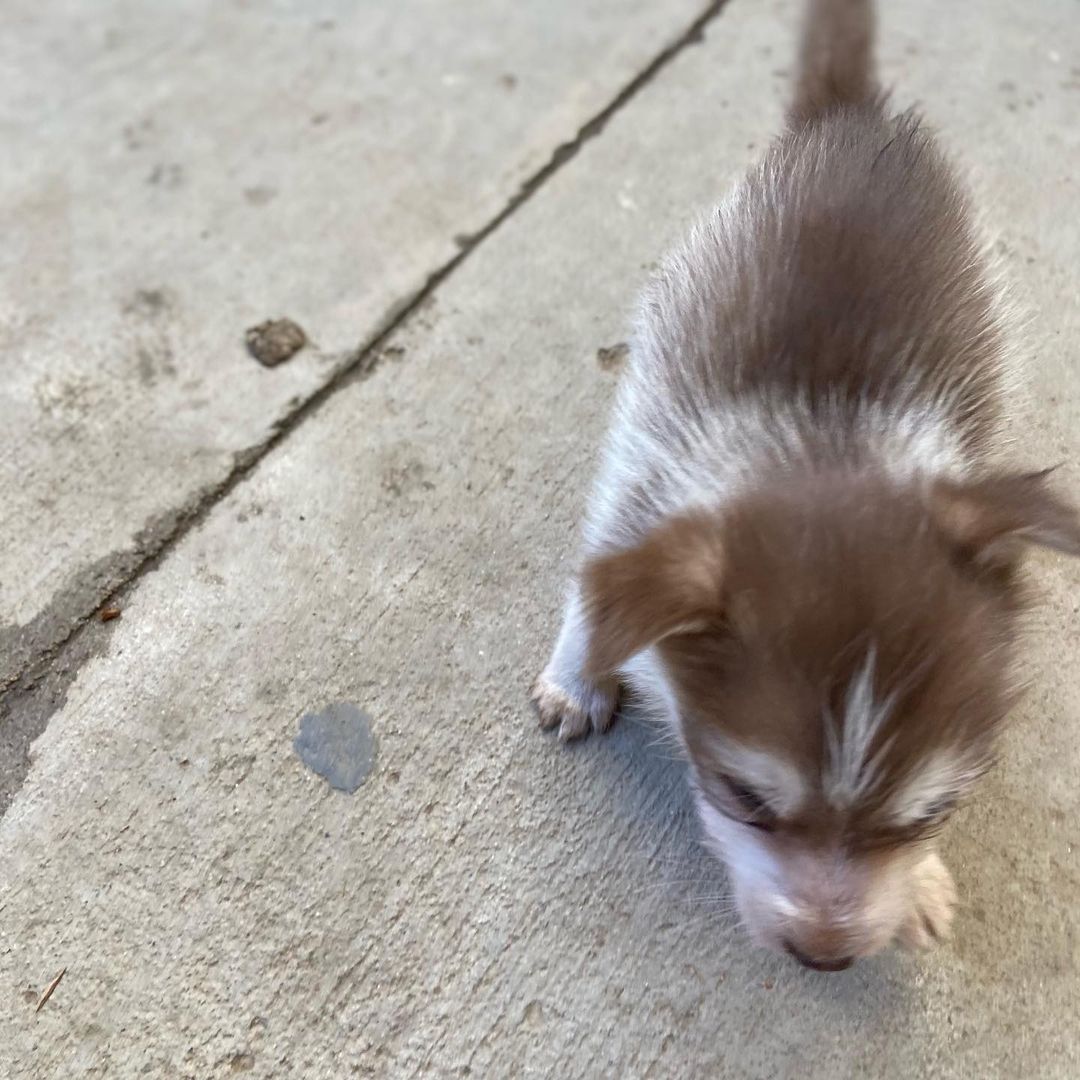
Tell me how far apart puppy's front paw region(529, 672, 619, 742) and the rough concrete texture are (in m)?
0.05

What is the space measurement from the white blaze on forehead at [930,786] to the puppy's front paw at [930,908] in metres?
0.44

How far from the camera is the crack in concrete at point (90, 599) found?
7.20 feet

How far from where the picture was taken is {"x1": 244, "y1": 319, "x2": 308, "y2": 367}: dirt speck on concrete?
281 centimetres

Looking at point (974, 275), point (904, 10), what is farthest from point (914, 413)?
point (904, 10)

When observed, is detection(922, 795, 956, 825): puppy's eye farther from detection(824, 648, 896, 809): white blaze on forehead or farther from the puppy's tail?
the puppy's tail

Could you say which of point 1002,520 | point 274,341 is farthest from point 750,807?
point 274,341

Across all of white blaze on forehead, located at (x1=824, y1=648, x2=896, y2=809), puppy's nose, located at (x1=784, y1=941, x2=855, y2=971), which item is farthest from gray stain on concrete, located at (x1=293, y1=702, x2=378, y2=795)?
white blaze on forehead, located at (x1=824, y1=648, x2=896, y2=809)

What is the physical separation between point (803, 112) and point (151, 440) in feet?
6.60

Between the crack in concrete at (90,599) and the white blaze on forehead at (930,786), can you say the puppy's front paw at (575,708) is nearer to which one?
the white blaze on forehead at (930,786)

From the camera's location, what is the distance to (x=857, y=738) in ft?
4.56

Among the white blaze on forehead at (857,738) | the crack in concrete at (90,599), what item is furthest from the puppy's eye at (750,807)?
the crack in concrete at (90,599)

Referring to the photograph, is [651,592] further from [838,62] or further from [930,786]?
[838,62]

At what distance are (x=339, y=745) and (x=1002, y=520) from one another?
148 cm

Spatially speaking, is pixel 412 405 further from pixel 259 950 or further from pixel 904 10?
pixel 904 10
